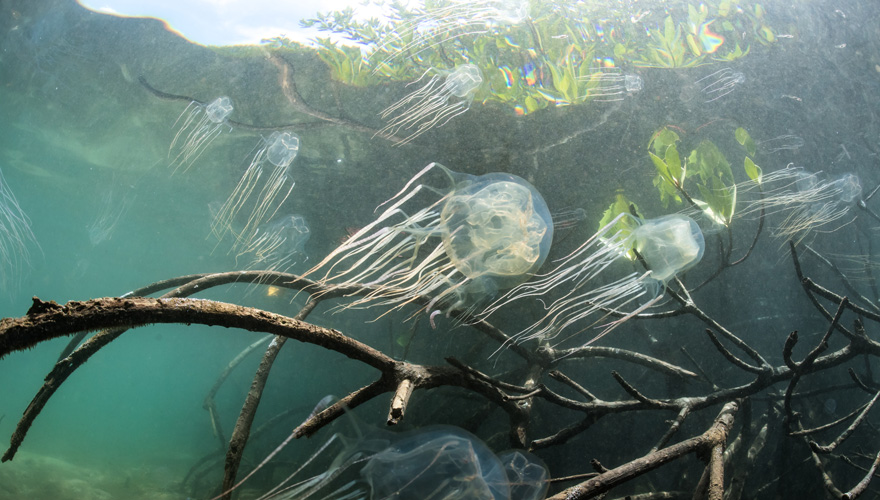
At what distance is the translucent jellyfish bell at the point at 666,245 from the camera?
261cm

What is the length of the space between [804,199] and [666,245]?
1.84m

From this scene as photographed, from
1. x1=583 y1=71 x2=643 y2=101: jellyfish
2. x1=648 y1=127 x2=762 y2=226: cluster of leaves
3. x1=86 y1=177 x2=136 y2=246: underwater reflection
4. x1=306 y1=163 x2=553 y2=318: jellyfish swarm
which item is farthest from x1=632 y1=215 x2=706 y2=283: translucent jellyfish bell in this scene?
x1=86 y1=177 x2=136 y2=246: underwater reflection

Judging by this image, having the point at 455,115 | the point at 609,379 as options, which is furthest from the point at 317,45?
the point at 609,379

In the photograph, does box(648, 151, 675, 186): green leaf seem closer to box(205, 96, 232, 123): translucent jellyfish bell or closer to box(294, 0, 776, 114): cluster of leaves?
box(294, 0, 776, 114): cluster of leaves

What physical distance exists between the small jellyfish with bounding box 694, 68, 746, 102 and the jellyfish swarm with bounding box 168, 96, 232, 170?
5.67m

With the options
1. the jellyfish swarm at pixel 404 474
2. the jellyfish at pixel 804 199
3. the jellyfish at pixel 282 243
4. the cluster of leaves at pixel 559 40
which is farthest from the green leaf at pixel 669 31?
the jellyfish at pixel 282 243

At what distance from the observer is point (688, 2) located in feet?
10.8

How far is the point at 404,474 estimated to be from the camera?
1.77m

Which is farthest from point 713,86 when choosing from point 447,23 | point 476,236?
point 476,236

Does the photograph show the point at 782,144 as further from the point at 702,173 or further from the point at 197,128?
the point at 197,128

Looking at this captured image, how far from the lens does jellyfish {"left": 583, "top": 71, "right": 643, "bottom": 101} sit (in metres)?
3.30

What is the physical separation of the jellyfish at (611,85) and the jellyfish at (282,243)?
177 inches

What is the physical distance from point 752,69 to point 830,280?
2.18m

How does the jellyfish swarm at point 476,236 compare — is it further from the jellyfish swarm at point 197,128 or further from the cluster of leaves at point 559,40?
Result: the jellyfish swarm at point 197,128
